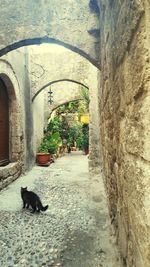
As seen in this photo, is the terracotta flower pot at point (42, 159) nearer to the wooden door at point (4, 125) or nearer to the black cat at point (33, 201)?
the wooden door at point (4, 125)

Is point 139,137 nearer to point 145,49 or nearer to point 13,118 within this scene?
point 145,49

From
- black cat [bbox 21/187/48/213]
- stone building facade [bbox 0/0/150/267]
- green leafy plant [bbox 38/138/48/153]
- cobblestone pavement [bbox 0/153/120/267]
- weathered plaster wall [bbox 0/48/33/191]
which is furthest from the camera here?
green leafy plant [bbox 38/138/48/153]

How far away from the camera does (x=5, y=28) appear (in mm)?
4074

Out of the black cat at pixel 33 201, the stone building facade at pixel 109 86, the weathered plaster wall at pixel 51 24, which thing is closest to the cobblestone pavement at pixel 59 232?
the black cat at pixel 33 201

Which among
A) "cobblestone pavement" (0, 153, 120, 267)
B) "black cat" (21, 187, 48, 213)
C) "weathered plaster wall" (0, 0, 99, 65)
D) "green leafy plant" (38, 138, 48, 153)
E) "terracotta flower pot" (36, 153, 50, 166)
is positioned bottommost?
"cobblestone pavement" (0, 153, 120, 267)

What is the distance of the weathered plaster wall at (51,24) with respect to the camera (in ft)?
13.1

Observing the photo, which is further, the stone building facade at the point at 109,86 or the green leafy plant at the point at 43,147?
the green leafy plant at the point at 43,147

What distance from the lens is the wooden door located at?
20.7 ft

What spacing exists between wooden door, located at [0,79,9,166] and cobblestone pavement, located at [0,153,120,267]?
1.44m

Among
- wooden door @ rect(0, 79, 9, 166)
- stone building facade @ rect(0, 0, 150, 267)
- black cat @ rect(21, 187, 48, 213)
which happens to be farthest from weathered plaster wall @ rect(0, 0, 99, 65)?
wooden door @ rect(0, 79, 9, 166)

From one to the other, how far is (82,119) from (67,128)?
111 inches

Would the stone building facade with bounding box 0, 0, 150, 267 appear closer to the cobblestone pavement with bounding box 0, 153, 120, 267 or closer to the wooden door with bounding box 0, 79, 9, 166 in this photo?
the wooden door with bounding box 0, 79, 9, 166

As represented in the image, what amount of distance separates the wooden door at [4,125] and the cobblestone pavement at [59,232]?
4.72 feet

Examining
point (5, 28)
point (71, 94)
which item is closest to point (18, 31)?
point (5, 28)
